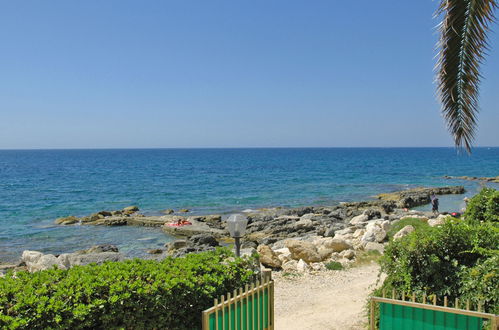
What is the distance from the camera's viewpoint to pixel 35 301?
4.87m

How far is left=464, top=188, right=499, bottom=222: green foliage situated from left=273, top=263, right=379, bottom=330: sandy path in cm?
319

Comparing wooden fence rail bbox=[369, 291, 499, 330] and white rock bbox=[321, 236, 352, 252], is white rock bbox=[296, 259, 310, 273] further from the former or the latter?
wooden fence rail bbox=[369, 291, 499, 330]

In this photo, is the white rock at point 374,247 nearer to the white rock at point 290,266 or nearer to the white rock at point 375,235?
the white rock at point 375,235

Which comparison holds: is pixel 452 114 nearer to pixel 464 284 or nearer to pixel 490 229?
pixel 490 229

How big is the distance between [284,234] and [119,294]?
19901 mm

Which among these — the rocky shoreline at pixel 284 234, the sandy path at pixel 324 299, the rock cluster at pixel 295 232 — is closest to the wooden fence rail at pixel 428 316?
the sandy path at pixel 324 299

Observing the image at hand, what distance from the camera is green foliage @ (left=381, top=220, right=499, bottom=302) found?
649 centimetres

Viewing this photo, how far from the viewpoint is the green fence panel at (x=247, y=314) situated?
5.88 m

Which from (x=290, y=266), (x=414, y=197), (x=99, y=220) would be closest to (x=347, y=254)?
(x=290, y=266)

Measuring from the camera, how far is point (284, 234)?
81.4 ft

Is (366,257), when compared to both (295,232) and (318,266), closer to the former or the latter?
(318,266)

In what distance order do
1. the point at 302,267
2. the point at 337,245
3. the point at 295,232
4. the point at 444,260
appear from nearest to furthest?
the point at 444,260, the point at 302,267, the point at 337,245, the point at 295,232

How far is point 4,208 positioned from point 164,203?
13.7 m

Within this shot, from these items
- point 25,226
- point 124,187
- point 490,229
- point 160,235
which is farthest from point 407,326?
point 124,187
